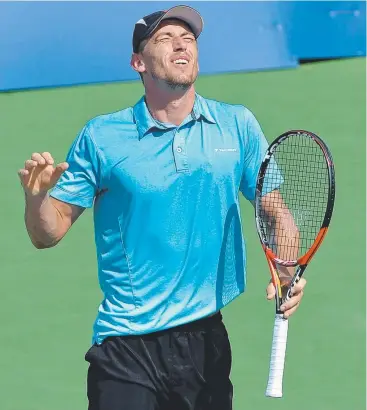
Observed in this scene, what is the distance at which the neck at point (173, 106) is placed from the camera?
210 inches

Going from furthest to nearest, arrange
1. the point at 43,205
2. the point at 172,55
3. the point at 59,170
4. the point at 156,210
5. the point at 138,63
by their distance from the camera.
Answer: the point at 138,63 < the point at 172,55 < the point at 156,210 < the point at 43,205 < the point at 59,170

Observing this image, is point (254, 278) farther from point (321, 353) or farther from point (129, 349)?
point (129, 349)

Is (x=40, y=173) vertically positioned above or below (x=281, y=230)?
above

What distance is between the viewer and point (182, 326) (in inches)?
209

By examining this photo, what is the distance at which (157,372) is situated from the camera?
527cm

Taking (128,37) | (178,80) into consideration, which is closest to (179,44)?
(178,80)

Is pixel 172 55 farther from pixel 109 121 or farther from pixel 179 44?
pixel 109 121

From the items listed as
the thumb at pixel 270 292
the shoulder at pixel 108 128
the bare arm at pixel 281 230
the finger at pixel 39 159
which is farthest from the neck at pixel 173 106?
the thumb at pixel 270 292

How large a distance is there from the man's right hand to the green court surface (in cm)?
204

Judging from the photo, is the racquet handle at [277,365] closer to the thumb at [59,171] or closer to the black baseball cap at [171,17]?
the thumb at [59,171]

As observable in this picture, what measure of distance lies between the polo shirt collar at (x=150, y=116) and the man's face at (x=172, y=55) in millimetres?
107

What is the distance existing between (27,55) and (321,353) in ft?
14.1

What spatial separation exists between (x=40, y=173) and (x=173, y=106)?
2.18ft

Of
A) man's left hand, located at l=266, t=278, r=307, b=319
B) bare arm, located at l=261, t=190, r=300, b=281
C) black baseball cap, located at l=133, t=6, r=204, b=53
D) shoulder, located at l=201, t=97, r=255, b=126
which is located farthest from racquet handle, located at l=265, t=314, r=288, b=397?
black baseball cap, located at l=133, t=6, r=204, b=53
